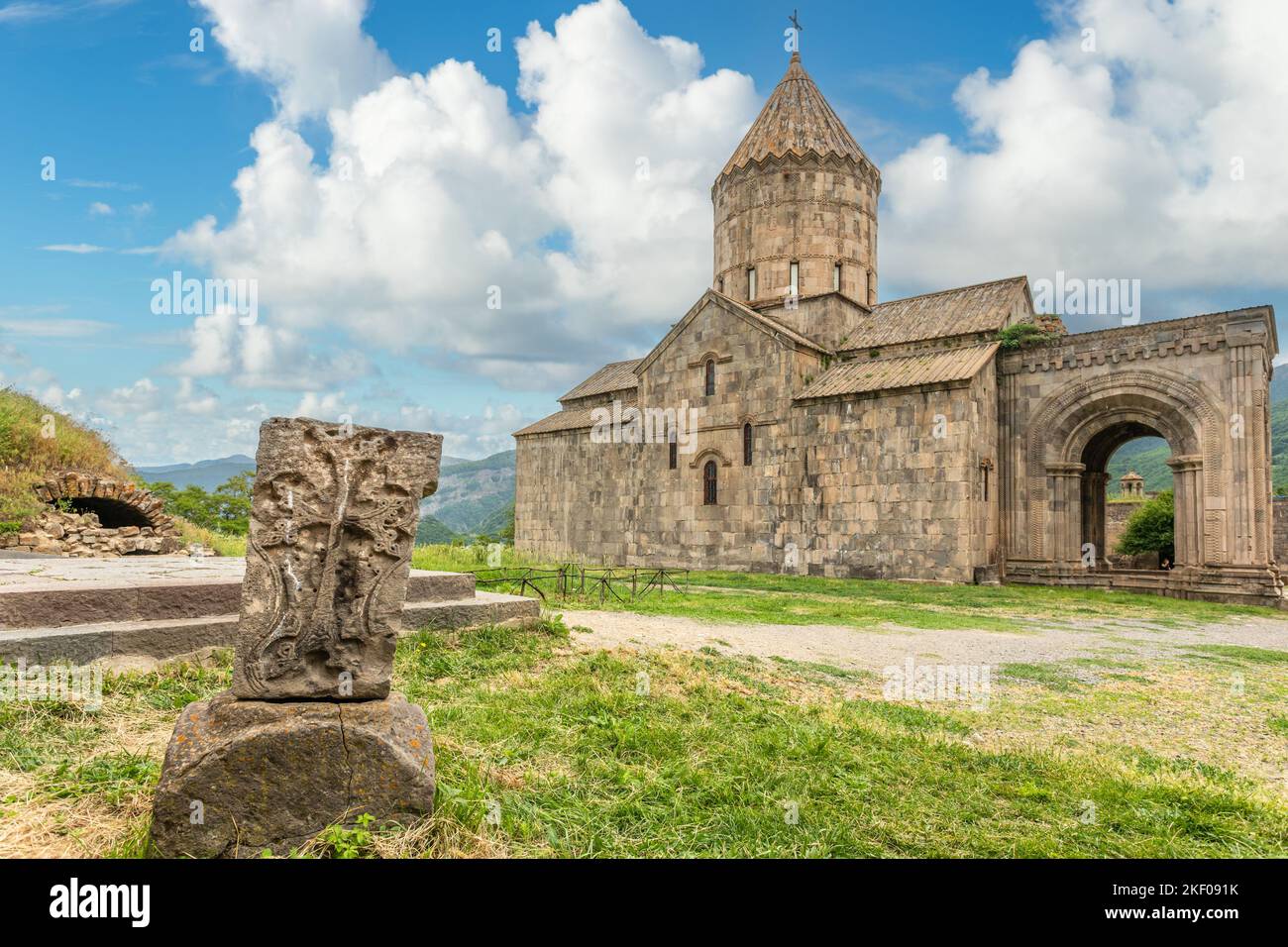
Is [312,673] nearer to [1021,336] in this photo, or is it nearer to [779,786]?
[779,786]

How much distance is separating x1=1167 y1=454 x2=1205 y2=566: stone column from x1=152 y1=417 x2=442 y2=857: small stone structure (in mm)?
Answer: 17786

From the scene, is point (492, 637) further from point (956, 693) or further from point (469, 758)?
point (956, 693)

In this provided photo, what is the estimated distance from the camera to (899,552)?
17.6 m

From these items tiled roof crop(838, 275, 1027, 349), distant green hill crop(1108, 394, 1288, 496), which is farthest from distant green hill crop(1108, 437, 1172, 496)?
tiled roof crop(838, 275, 1027, 349)

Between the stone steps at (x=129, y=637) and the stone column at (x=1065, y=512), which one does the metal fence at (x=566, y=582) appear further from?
the stone column at (x=1065, y=512)

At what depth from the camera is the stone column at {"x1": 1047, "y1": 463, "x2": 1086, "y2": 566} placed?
58.0 feet

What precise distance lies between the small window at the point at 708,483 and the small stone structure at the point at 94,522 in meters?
13.0

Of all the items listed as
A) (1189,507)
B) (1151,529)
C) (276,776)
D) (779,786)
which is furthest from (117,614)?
(1151,529)

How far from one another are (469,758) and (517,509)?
80.6 ft

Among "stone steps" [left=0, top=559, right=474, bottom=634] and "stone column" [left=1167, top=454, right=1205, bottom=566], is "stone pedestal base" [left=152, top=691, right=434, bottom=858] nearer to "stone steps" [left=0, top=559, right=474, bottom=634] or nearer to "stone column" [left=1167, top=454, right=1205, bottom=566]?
"stone steps" [left=0, top=559, right=474, bottom=634]

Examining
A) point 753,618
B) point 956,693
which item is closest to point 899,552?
point 753,618

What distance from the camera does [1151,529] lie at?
27484 mm

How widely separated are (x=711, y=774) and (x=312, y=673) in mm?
1961

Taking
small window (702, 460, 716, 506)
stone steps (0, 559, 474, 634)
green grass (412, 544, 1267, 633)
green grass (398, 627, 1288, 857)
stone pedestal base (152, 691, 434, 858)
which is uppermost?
small window (702, 460, 716, 506)
